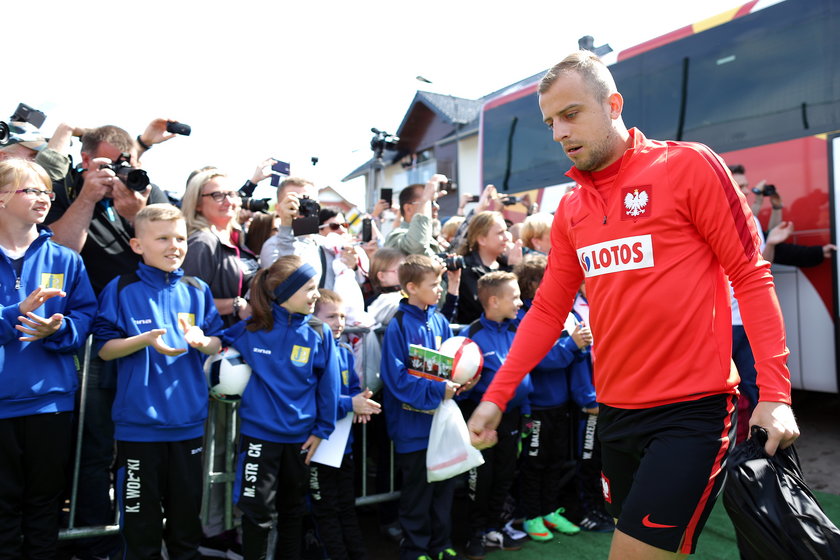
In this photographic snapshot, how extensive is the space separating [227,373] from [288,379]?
0.32 meters

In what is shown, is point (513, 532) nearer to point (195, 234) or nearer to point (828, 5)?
point (195, 234)

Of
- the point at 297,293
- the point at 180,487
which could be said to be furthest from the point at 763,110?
the point at 180,487

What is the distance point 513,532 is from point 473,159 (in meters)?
22.9

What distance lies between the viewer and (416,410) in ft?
12.6

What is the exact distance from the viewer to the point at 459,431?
145 inches

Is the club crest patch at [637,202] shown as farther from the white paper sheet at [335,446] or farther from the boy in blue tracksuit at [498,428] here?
the white paper sheet at [335,446]

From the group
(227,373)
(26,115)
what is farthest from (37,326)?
(26,115)

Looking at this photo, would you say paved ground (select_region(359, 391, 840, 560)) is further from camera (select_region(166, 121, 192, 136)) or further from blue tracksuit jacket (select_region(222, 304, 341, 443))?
camera (select_region(166, 121, 192, 136))

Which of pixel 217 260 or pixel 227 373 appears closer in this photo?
pixel 227 373

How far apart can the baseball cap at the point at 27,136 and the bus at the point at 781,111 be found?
19.8ft

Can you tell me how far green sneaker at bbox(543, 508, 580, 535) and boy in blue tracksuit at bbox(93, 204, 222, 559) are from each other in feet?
7.53

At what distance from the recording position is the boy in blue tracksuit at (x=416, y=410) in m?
3.71

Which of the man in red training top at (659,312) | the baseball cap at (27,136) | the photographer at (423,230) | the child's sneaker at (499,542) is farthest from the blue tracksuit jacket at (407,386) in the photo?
the baseball cap at (27,136)

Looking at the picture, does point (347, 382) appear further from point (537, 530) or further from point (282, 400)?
point (537, 530)
